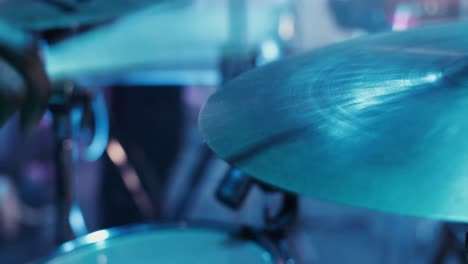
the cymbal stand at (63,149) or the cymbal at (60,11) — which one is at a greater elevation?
the cymbal at (60,11)

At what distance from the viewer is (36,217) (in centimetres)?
175

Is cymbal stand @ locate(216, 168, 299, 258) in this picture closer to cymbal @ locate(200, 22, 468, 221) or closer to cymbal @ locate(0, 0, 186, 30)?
cymbal @ locate(200, 22, 468, 221)

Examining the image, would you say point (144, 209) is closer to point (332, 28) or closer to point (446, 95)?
point (332, 28)


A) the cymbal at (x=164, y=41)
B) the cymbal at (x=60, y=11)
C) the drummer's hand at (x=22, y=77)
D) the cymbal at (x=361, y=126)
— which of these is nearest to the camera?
the cymbal at (x=361, y=126)

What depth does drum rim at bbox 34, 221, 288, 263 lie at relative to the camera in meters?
0.64

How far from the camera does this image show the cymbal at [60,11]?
75 cm

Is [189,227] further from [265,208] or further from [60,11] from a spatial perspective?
[60,11]

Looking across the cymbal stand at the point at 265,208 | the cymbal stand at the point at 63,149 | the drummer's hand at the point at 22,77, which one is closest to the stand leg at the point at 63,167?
the cymbal stand at the point at 63,149

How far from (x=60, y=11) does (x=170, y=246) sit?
1.34 ft

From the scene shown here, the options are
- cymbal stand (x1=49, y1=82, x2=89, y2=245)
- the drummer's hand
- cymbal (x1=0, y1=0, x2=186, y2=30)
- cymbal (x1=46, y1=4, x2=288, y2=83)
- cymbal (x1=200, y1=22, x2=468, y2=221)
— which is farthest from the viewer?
cymbal (x1=46, y1=4, x2=288, y2=83)

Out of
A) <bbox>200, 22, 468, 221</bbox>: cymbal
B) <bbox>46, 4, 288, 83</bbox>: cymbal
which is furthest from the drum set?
<bbox>46, 4, 288, 83</bbox>: cymbal

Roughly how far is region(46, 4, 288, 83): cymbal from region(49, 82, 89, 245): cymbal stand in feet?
0.65

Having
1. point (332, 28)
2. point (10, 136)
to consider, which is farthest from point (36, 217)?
point (332, 28)

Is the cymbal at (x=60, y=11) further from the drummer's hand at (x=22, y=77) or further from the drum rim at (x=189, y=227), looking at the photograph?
the drum rim at (x=189, y=227)
